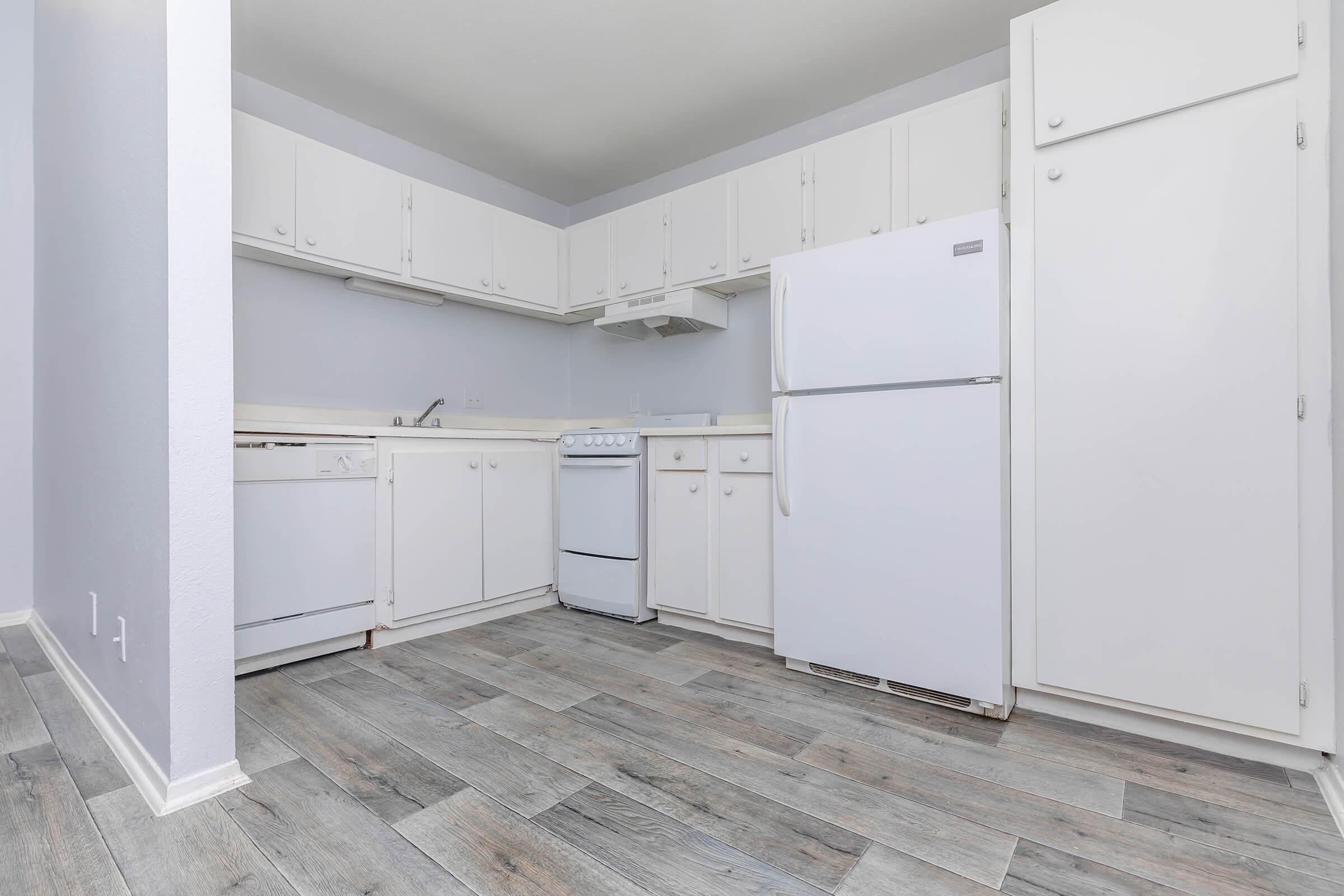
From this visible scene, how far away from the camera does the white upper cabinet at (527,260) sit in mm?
3488

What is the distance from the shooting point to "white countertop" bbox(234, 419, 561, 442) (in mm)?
2301

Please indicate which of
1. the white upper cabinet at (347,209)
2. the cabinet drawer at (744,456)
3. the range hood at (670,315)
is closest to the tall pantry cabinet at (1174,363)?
the cabinet drawer at (744,456)

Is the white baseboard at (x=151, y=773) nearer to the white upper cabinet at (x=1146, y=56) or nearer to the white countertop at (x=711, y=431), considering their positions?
the white countertop at (x=711, y=431)

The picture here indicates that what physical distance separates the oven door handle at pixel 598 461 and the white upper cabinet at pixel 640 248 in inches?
38.3

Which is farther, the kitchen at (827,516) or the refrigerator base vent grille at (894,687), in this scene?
the refrigerator base vent grille at (894,687)

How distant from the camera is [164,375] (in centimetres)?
143

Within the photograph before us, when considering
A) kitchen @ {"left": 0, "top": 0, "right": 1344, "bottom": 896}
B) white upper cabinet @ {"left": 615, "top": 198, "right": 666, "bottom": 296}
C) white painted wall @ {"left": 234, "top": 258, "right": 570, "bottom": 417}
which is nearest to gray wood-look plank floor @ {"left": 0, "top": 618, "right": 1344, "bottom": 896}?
kitchen @ {"left": 0, "top": 0, "right": 1344, "bottom": 896}

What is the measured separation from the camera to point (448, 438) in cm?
289

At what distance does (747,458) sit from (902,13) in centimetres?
185

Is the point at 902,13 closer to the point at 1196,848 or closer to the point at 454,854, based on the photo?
the point at 1196,848

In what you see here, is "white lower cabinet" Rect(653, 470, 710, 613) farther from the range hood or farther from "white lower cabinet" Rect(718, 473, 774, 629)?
the range hood

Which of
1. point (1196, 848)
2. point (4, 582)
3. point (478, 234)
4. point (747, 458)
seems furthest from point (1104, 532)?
point (4, 582)

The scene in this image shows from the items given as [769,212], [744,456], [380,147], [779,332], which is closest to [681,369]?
[769,212]

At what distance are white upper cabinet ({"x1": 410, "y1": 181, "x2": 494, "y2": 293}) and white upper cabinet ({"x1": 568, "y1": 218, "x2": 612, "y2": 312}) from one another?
515 millimetres
